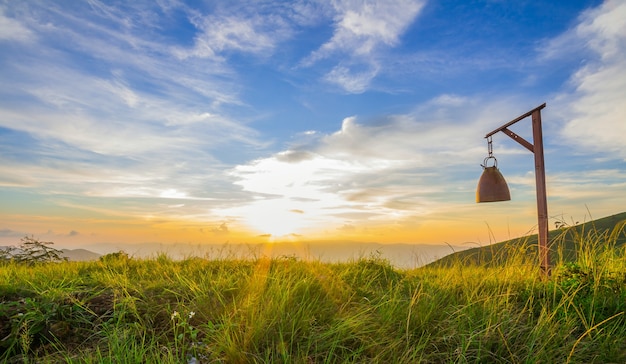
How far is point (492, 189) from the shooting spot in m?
7.46

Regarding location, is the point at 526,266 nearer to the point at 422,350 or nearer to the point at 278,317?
the point at 422,350

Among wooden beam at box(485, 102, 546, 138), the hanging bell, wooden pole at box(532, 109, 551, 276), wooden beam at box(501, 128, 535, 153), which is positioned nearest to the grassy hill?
wooden pole at box(532, 109, 551, 276)

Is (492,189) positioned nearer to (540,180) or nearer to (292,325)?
(540,180)

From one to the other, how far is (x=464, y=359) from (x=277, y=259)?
168 inches

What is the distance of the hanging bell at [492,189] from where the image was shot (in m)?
7.44

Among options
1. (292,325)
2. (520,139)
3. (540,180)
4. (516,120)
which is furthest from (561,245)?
(292,325)

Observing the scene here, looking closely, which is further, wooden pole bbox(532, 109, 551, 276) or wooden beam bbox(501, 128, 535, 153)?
wooden beam bbox(501, 128, 535, 153)

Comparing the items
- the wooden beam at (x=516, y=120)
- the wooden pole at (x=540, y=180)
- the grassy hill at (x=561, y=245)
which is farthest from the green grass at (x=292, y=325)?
the wooden beam at (x=516, y=120)

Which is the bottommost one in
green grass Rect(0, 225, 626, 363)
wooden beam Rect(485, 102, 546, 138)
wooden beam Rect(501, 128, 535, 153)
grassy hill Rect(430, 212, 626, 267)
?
green grass Rect(0, 225, 626, 363)

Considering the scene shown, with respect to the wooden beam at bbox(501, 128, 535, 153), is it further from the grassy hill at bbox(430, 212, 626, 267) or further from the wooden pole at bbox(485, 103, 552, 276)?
the grassy hill at bbox(430, 212, 626, 267)

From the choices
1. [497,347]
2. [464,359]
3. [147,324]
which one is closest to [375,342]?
[464,359]

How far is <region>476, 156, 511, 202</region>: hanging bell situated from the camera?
24.4 ft

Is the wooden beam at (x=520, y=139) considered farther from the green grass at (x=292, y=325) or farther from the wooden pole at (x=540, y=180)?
the green grass at (x=292, y=325)

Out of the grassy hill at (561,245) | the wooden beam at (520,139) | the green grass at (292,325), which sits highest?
the wooden beam at (520,139)
